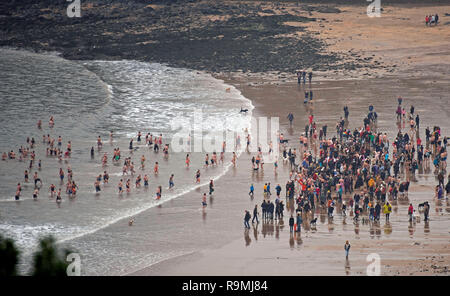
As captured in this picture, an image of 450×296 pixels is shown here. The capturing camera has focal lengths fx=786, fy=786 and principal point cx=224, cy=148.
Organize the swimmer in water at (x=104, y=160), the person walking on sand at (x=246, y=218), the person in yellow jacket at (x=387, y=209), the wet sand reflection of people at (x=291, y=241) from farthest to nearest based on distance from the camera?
the swimmer in water at (x=104, y=160) → the person in yellow jacket at (x=387, y=209) → the person walking on sand at (x=246, y=218) → the wet sand reflection of people at (x=291, y=241)

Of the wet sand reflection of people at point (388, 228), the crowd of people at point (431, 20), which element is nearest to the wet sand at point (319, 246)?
the wet sand reflection of people at point (388, 228)

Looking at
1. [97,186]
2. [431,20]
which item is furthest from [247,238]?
[431,20]

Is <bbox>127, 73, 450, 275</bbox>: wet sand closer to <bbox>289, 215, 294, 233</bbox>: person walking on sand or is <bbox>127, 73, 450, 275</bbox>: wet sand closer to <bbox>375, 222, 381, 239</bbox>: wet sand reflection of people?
<bbox>375, 222, 381, 239</bbox>: wet sand reflection of people

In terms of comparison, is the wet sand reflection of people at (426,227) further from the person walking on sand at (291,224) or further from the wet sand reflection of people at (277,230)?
the wet sand reflection of people at (277,230)

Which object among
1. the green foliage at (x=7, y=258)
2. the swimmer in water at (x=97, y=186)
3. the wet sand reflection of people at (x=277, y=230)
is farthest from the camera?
the swimmer in water at (x=97, y=186)

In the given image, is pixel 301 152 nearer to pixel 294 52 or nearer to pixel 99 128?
pixel 99 128

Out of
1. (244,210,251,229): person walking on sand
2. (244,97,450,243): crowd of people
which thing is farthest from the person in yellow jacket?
(244,210,251,229): person walking on sand

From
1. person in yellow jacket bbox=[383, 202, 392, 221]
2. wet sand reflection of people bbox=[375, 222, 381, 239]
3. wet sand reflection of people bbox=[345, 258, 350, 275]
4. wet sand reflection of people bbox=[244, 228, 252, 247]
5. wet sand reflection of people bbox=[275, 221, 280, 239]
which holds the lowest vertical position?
wet sand reflection of people bbox=[345, 258, 350, 275]

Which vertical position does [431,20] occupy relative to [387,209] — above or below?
above

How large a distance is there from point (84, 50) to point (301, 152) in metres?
42.2

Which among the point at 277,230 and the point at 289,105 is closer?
the point at 277,230

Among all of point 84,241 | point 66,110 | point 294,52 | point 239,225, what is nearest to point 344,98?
point 294,52

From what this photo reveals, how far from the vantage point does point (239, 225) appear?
3828 cm

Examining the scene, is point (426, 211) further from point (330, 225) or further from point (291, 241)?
point (291, 241)
